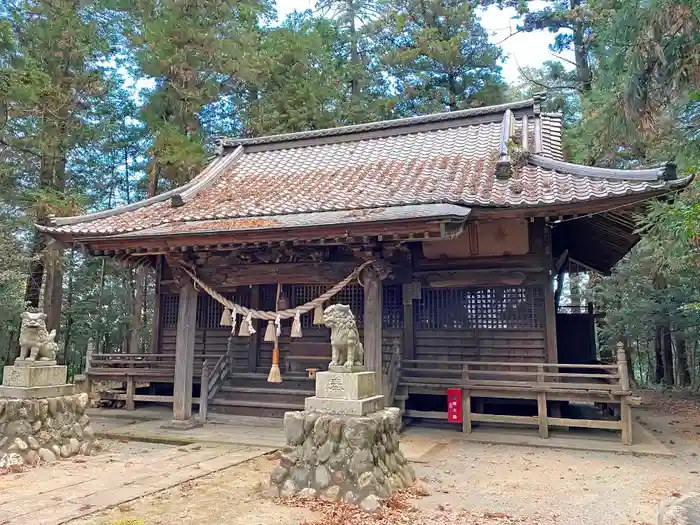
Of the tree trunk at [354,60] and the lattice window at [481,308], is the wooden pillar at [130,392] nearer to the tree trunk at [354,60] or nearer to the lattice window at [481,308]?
the lattice window at [481,308]

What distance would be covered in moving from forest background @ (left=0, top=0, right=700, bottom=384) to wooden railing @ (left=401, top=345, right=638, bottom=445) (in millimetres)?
2176

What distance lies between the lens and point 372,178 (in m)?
10.2

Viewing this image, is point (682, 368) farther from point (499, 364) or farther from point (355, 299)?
point (355, 299)

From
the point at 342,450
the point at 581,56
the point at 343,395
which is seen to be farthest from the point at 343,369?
the point at 581,56

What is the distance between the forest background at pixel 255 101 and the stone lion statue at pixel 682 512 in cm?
434

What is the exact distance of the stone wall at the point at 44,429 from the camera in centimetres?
648

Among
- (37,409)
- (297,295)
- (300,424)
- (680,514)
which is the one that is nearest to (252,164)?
(297,295)

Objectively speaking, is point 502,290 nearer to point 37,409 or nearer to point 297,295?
point 297,295

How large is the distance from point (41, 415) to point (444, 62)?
20.0m

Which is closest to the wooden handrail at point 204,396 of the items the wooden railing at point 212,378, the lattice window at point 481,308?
the wooden railing at point 212,378

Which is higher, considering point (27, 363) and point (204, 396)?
point (27, 363)

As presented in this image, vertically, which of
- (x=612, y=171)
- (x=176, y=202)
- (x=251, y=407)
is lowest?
(x=251, y=407)

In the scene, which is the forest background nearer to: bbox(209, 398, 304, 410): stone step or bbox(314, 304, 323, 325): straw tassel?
bbox(314, 304, 323, 325): straw tassel

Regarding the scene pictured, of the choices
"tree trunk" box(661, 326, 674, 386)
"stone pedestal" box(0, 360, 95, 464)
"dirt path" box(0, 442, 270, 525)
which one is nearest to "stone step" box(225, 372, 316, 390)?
"dirt path" box(0, 442, 270, 525)
